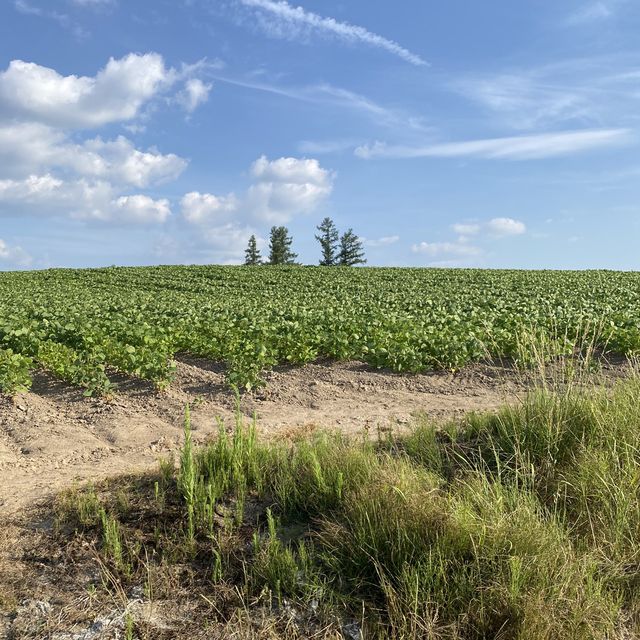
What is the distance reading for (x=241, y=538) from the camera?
151 inches

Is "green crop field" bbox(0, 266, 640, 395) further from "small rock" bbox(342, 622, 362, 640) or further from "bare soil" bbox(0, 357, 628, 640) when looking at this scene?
"small rock" bbox(342, 622, 362, 640)

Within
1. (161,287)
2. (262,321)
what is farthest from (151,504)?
(161,287)

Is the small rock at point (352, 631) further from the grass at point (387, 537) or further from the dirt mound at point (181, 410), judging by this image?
the dirt mound at point (181, 410)

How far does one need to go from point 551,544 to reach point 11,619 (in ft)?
10.0

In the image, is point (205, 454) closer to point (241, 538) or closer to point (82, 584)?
point (241, 538)

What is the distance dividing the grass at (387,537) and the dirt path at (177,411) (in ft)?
3.49

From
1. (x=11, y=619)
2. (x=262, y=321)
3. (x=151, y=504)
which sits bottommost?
(x=11, y=619)

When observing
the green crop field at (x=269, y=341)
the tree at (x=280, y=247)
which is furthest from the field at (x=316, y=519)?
the tree at (x=280, y=247)

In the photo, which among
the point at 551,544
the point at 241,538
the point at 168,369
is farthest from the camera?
the point at 168,369

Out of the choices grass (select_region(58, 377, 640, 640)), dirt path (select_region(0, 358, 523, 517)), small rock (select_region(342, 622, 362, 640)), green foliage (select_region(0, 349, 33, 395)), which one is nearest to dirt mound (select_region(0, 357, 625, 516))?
dirt path (select_region(0, 358, 523, 517))

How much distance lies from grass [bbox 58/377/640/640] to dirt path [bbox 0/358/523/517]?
1.06 meters

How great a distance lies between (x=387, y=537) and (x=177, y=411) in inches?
177

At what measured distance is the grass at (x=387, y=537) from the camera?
10.4ft

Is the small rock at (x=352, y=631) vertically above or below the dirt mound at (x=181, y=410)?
below
